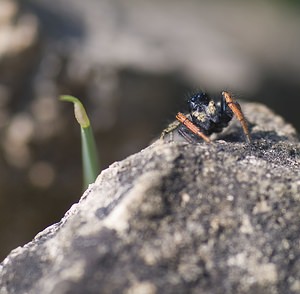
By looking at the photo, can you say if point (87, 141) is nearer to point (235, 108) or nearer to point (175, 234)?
point (235, 108)

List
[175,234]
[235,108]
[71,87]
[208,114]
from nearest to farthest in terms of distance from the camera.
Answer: [175,234]
[235,108]
[208,114]
[71,87]

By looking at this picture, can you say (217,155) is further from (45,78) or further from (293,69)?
(293,69)

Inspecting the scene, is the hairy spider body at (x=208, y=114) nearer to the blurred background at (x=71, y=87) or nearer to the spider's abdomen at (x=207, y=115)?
the spider's abdomen at (x=207, y=115)

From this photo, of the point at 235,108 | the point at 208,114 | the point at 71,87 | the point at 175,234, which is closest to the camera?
the point at 175,234

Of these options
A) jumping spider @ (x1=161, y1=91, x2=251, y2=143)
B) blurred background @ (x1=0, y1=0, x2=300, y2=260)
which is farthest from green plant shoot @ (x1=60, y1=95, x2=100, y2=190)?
blurred background @ (x1=0, y1=0, x2=300, y2=260)

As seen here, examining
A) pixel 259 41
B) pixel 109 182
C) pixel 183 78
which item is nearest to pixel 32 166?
pixel 183 78

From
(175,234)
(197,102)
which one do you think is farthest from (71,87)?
Answer: (175,234)

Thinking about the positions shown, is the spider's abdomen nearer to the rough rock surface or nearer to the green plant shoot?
the green plant shoot
